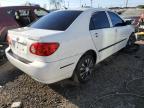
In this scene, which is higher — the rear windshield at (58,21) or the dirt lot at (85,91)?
the rear windshield at (58,21)

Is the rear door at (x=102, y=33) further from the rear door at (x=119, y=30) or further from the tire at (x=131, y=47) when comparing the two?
the tire at (x=131, y=47)

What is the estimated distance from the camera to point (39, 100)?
4.13 m

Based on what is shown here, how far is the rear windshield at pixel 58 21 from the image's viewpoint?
438cm

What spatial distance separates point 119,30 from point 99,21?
3.83 ft

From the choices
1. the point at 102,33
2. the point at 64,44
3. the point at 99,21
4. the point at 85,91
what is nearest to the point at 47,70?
the point at 64,44

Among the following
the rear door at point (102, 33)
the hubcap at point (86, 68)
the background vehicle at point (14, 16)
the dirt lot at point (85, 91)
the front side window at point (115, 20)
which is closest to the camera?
the dirt lot at point (85, 91)

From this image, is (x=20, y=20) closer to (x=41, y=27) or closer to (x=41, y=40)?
(x=41, y=27)

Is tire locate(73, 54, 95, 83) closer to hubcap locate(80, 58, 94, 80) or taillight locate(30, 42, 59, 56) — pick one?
hubcap locate(80, 58, 94, 80)

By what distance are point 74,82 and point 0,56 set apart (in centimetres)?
285

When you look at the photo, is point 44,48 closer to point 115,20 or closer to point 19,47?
point 19,47

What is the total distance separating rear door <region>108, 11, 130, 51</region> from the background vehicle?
3432 millimetres

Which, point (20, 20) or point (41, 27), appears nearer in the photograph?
point (41, 27)

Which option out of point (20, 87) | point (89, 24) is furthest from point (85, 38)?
point (20, 87)

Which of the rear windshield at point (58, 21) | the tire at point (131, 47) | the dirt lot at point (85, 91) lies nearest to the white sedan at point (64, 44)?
the rear windshield at point (58, 21)
